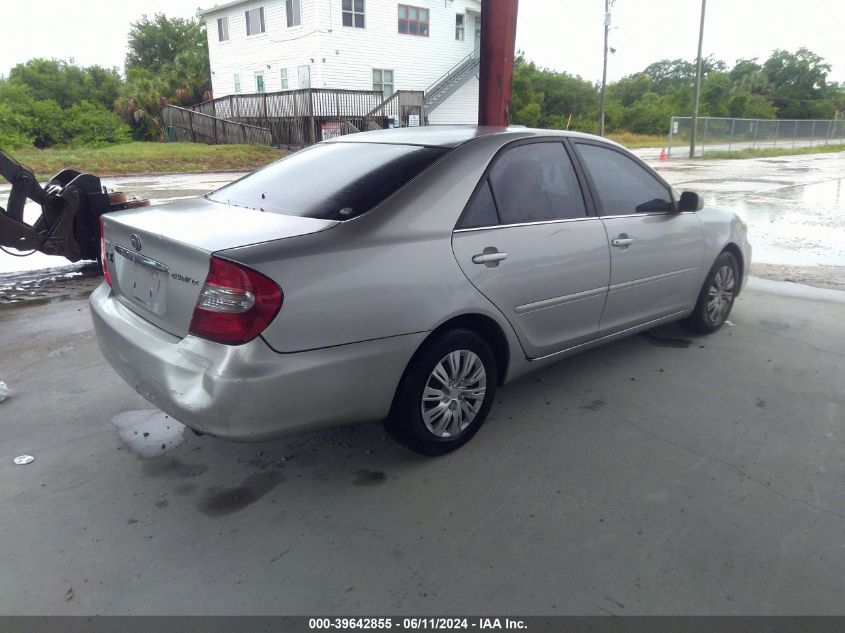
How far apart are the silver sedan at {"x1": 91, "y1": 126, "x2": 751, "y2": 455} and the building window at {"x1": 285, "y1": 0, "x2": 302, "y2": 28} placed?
86.0 feet

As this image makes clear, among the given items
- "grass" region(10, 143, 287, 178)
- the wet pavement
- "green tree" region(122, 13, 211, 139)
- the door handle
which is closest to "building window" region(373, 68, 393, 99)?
"grass" region(10, 143, 287, 178)

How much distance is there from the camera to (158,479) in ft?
9.98

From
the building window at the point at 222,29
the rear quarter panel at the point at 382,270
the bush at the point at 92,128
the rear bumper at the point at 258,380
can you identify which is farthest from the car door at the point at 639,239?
the building window at the point at 222,29

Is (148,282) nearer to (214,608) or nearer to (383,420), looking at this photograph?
(383,420)

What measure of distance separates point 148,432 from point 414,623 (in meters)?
2.02

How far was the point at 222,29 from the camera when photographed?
31.9 m

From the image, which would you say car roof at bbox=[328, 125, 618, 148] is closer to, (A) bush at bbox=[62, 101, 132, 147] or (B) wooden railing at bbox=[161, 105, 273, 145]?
(B) wooden railing at bbox=[161, 105, 273, 145]

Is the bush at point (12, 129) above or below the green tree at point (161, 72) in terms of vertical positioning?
below

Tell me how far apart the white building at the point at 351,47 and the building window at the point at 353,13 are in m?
0.04

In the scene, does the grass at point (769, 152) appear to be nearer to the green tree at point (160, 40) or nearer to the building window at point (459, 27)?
the building window at point (459, 27)

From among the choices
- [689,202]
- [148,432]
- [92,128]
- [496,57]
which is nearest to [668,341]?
[689,202]

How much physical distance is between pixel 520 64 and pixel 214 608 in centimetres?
4779

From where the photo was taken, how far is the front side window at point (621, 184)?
12.8ft

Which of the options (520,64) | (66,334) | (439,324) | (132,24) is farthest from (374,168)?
(132,24)
